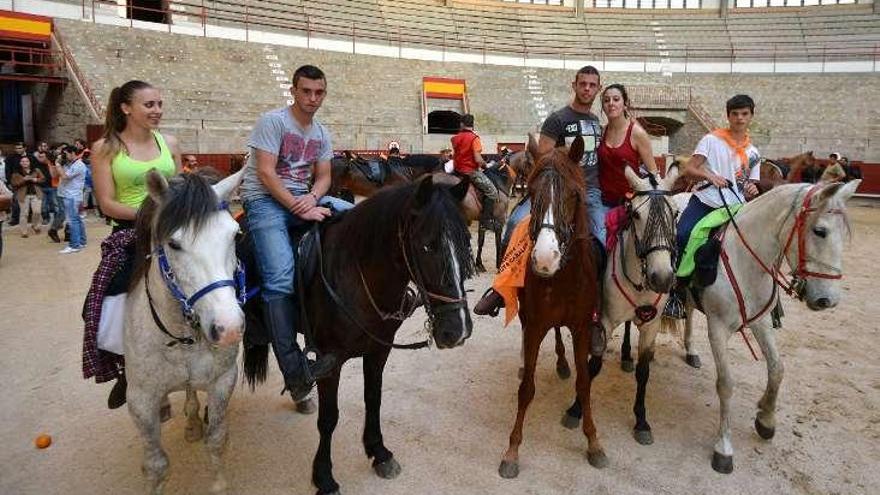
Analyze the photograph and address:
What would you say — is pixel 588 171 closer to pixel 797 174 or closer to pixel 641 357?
pixel 641 357

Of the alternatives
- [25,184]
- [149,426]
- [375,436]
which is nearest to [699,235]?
[375,436]

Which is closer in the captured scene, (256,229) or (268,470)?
(256,229)

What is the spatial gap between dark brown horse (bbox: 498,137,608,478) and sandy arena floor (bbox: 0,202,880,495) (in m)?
0.24

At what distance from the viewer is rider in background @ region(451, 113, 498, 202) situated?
7.97 meters

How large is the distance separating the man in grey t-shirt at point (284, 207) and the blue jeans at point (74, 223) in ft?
25.7

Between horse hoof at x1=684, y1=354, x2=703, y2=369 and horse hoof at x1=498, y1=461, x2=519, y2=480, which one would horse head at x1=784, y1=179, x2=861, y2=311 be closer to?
horse hoof at x1=684, y1=354, x2=703, y2=369

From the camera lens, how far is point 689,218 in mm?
3955

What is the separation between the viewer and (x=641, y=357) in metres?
3.63

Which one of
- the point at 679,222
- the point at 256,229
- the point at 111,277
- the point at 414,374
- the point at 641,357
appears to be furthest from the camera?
the point at 414,374

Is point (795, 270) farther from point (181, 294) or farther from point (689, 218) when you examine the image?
point (181, 294)

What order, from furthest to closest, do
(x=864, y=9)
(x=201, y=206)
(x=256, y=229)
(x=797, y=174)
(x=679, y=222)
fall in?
(x=864, y=9) → (x=797, y=174) → (x=679, y=222) → (x=256, y=229) → (x=201, y=206)

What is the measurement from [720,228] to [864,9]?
33.1 metres

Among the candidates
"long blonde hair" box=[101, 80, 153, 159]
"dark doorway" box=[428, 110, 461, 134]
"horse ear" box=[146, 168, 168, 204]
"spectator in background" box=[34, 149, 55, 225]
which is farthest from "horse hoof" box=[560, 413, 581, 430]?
"dark doorway" box=[428, 110, 461, 134]

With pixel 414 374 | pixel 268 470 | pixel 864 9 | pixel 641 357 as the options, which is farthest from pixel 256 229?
pixel 864 9
